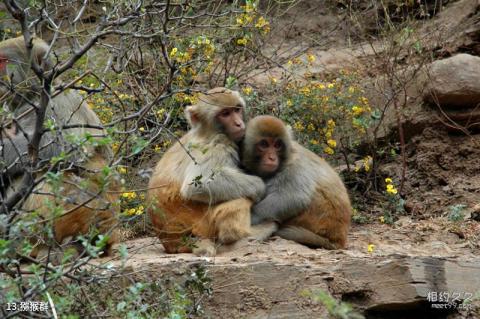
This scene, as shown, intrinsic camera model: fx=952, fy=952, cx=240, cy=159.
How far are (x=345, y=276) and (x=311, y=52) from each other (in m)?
6.88

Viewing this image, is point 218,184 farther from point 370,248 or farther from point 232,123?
point 370,248

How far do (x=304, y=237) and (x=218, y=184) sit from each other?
990mm

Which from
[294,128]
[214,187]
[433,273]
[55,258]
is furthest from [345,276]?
[294,128]

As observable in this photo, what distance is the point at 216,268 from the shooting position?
25.2 feet

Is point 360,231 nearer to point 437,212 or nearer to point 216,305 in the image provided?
point 437,212

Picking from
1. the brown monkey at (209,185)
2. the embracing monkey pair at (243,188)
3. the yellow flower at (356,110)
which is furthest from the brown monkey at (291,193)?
the yellow flower at (356,110)

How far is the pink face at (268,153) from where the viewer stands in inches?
365

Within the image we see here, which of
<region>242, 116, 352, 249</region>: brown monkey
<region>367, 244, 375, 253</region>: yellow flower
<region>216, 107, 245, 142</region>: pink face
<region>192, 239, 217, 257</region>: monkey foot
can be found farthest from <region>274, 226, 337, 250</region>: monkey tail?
<region>216, 107, 245, 142</region>: pink face

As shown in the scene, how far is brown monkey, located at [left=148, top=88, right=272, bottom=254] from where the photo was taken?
8.96 meters

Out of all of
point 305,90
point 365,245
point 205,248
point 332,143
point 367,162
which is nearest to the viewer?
point 205,248

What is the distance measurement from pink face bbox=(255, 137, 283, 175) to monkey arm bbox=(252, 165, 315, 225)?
0.15 m

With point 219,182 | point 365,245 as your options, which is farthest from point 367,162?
point 219,182

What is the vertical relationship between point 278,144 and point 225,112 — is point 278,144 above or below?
below

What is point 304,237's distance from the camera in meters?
9.18
